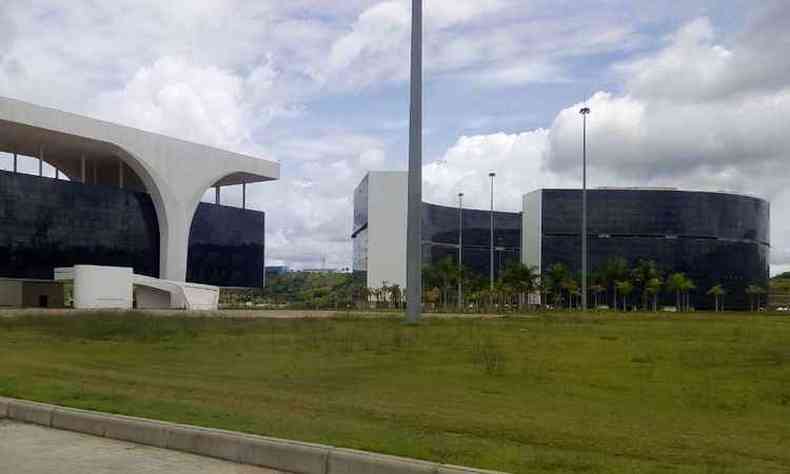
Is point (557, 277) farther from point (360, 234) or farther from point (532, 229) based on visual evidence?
point (360, 234)

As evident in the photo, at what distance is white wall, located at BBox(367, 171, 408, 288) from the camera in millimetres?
121188

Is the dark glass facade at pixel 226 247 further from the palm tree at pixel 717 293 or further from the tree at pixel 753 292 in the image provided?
the tree at pixel 753 292

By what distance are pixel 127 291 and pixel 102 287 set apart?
2349mm

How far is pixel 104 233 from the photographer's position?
7362cm

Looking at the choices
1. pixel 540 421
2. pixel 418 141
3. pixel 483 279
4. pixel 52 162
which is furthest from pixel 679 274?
pixel 540 421

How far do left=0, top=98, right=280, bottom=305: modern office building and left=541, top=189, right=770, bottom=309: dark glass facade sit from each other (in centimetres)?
5488

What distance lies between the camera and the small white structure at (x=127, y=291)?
66.9 m

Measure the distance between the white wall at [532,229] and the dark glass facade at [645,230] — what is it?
90 centimetres

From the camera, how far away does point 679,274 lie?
4833 inches

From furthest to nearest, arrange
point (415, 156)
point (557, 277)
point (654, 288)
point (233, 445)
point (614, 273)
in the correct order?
point (614, 273) → point (654, 288) → point (557, 277) → point (415, 156) → point (233, 445)

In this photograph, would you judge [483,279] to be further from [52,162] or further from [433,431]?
[433,431]

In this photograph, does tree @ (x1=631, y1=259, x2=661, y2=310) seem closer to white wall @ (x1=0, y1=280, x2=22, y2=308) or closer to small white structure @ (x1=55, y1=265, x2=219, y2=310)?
small white structure @ (x1=55, y1=265, x2=219, y2=310)

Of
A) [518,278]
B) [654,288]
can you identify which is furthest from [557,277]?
[654,288]

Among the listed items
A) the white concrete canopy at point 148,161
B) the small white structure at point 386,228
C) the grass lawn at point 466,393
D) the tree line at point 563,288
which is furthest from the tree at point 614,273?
the grass lawn at point 466,393
